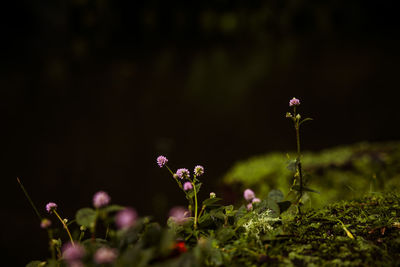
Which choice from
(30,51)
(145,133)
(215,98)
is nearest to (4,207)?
(145,133)

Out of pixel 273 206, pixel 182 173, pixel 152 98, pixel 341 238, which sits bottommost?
pixel 341 238

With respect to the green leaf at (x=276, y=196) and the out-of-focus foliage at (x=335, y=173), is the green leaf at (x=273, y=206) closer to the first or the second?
the green leaf at (x=276, y=196)

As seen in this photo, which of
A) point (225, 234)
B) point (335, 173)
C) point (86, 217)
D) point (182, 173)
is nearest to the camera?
point (86, 217)

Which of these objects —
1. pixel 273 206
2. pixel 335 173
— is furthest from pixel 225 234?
pixel 335 173

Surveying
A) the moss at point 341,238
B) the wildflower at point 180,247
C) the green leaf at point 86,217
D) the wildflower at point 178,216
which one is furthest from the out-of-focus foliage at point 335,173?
the green leaf at point 86,217

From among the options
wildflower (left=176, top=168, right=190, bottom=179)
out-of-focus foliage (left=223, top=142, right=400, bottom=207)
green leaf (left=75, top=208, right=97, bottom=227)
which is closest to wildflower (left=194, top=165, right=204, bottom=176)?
wildflower (left=176, top=168, right=190, bottom=179)

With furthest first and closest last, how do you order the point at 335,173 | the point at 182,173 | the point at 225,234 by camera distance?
the point at 335,173
the point at 182,173
the point at 225,234

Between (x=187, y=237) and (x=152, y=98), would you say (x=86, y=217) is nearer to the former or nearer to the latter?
(x=187, y=237)

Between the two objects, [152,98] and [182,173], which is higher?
[152,98]
